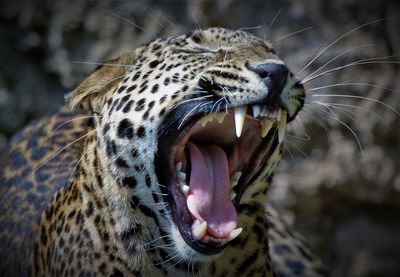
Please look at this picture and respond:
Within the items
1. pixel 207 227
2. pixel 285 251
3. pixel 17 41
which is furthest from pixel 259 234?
pixel 17 41

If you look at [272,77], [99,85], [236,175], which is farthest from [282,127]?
[99,85]

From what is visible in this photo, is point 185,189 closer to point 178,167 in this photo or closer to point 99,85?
point 178,167

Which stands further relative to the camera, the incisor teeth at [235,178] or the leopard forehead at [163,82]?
Answer: the incisor teeth at [235,178]

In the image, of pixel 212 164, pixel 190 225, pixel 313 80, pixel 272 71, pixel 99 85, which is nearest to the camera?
pixel 272 71

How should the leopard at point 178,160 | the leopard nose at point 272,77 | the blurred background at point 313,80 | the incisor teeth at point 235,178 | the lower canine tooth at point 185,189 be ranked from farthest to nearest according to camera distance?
the blurred background at point 313,80, the incisor teeth at point 235,178, the lower canine tooth at point 185,189, the leopard at point 178,160, the leopard nose at point 272,77

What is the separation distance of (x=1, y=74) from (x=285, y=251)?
316 cm

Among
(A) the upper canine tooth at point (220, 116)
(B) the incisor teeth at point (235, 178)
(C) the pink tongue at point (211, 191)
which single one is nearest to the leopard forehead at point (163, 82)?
(A) the upper canine tooth at point (220, 116)

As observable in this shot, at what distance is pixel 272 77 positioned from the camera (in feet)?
10.6

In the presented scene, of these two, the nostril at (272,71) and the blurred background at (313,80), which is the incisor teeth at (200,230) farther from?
the blurred background at (313,80)

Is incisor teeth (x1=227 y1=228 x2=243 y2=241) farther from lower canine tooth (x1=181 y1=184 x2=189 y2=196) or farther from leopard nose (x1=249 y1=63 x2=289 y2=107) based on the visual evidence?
leopard nose (x1=249 y1=63 x2=289 y2=107)

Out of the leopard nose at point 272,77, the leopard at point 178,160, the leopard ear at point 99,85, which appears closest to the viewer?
the leopard nose at point 272,77

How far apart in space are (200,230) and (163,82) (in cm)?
59

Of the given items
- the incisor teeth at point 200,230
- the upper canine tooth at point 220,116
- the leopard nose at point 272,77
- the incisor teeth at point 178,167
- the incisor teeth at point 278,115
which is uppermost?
the leopard nose at point 272,77

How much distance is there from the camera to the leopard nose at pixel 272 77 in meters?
3.23
